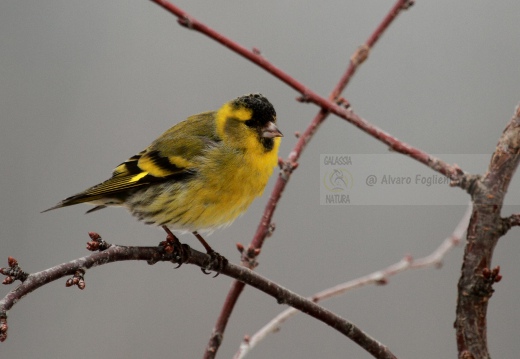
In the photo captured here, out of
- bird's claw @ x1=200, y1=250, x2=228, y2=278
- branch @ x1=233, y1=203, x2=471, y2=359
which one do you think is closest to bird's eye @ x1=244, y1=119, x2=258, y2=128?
bird's claw @ x1=200, y1=250, x2=228, y2=278

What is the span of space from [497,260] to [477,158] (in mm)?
929

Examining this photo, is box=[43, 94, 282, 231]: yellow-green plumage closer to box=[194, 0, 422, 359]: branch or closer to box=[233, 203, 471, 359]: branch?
box=[194, 0, 422, 359]: branch

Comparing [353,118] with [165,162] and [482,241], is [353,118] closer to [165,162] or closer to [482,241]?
[482,241]

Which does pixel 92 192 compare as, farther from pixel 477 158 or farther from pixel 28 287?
pixel 477 158

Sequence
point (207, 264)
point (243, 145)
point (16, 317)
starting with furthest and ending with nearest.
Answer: point (16, 317) < point (243, 145) < point (207, 264)

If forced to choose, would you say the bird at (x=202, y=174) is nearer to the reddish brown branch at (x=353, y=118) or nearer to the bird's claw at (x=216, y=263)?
the bird's claw at (x=216, y=263)

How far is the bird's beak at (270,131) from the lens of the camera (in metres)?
2.45

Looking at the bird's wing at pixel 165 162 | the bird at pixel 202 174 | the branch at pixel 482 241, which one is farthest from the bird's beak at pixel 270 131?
the branch at pixel 482 241

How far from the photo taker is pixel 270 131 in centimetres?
248

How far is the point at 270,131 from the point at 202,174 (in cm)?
33

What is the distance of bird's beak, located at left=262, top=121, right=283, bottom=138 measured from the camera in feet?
8.05

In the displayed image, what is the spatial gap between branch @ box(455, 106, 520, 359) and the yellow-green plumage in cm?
93

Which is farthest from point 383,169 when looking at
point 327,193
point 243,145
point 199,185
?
point 199,185

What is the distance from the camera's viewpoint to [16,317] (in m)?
3.30
